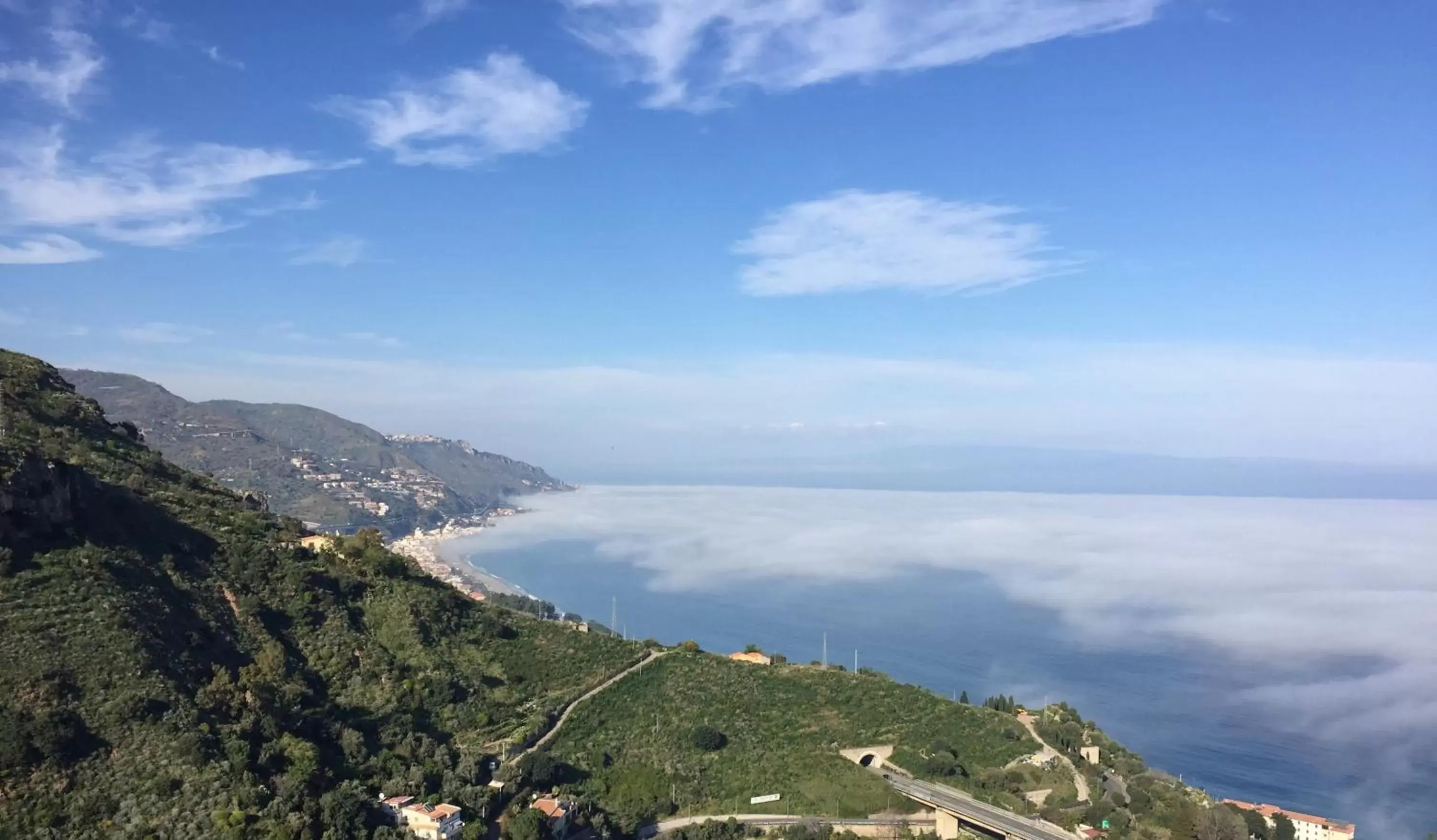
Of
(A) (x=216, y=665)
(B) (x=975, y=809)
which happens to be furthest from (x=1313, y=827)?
(A) (x=216, y=665)

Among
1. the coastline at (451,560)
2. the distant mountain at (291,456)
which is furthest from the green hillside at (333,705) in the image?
the distant mountain at (291,456)

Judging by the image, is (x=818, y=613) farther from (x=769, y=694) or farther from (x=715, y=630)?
(x=769, y=694)

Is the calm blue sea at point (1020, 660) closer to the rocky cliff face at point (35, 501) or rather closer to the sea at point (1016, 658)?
the sea at point (1016, 658)

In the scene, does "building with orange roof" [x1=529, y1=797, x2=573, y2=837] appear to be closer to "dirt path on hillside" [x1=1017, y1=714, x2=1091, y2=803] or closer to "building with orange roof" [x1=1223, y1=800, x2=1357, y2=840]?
"dirt path on hillside" [x1=1017, y1=714, x2=1091, y2=803]

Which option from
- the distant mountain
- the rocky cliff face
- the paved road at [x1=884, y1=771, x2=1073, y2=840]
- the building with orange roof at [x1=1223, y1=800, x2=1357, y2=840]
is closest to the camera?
the paved road at [x1=884, y1=771, x2=1073, y2=840]

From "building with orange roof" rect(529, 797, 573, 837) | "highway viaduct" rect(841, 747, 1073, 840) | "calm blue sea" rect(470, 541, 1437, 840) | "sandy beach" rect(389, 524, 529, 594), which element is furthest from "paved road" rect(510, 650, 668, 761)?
"sandy beach" rect(389, 524, 529, 594)

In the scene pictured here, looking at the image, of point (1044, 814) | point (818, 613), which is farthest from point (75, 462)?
point (818, 613)
